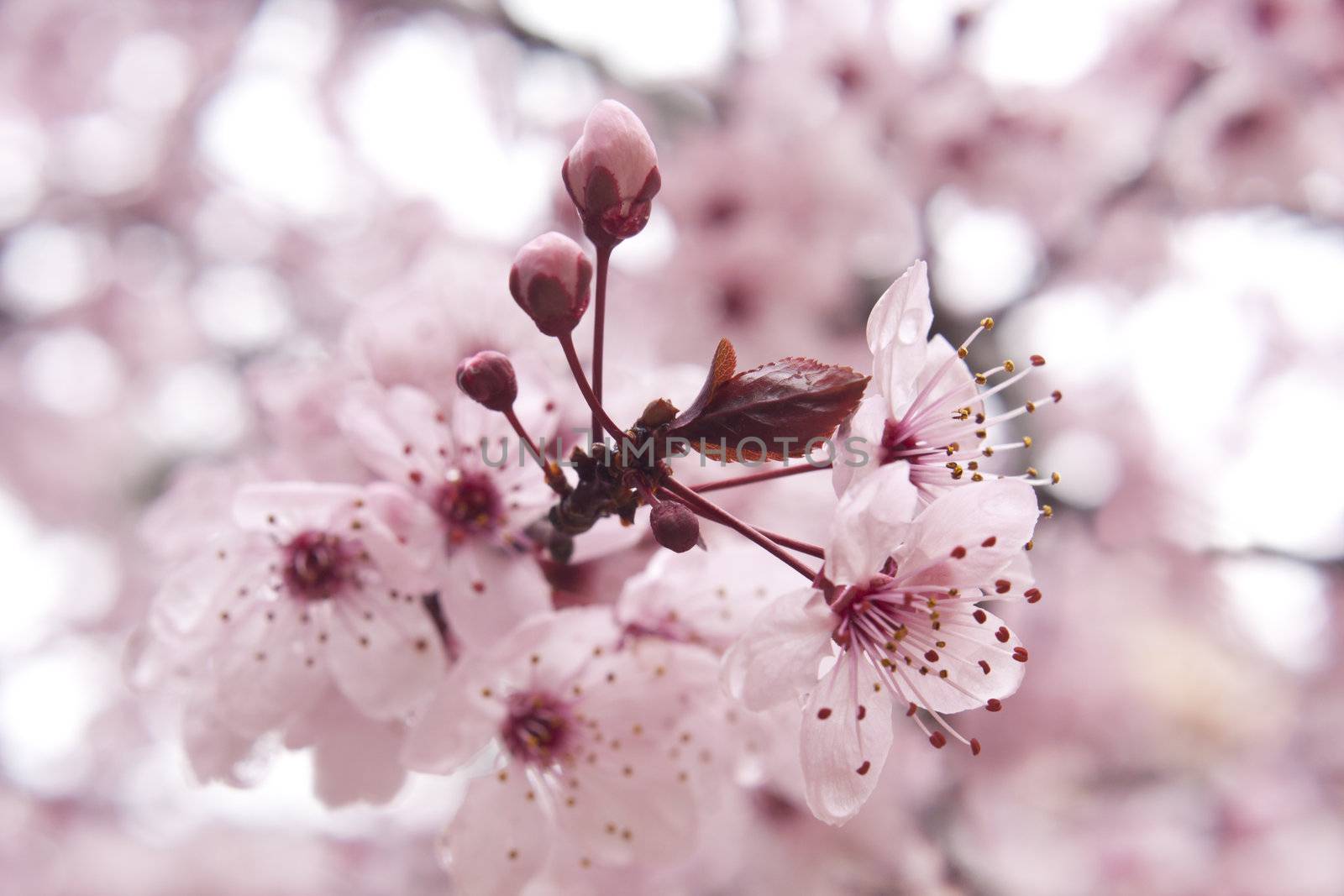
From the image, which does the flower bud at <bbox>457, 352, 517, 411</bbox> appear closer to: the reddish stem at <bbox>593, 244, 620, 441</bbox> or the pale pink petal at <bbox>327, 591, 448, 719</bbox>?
the reddish stem at <bbox>593, 244, 620, 441</bbox>

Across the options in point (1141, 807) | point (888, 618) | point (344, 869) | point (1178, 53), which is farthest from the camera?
point (344, 869)

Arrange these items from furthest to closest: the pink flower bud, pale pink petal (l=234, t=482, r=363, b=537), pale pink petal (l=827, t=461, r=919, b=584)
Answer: pale pink petal (l=234, t=482, r=363, b=537) < the pink flower bud < pale pink petal (l=827, t=461, r=919, b=584)

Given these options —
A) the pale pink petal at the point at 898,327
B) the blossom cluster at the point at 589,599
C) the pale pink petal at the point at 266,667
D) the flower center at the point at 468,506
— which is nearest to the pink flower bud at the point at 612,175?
the blossom cluster at the point at 589,599

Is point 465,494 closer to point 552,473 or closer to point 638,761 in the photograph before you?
point 552,473

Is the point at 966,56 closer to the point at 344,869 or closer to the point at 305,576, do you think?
the point at 305,576

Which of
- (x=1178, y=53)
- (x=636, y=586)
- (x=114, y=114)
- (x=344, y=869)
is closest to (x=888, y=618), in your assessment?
(x=636, y=586)

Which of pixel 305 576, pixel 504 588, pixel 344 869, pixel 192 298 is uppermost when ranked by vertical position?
pixel 504 588

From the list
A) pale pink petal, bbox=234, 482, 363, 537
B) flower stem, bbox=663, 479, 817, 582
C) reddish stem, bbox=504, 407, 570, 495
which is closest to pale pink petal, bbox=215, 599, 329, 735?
pale pink petal, bbox=234, 482, 363, 537
